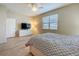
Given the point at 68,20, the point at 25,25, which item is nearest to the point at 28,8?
the point at 25,25

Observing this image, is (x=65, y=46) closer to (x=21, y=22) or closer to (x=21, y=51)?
(x=21, y=51)

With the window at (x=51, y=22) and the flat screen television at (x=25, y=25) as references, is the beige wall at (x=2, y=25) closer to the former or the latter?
the flat screen television at (x=25, y=25)

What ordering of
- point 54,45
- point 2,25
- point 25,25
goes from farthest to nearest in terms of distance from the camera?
point 25,25
point 2,25
point 54,45

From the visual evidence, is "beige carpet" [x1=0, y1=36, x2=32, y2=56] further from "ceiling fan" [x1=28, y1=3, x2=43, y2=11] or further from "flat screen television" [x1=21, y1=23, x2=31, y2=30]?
"ceiling fan" [x1=28, y1=3, x2=43, y2=11]

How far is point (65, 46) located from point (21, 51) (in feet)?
2.12

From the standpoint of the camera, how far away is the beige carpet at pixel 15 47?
54.4 inches

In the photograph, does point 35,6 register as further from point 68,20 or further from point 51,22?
point 68,20

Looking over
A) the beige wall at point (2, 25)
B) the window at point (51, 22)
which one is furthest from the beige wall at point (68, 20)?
the beige wall at point (2, 25)

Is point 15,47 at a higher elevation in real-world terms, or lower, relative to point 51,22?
lower

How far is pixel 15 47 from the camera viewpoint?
1487 mm

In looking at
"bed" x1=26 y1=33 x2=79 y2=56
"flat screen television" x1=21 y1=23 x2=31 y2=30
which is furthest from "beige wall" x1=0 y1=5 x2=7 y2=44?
"bed" x1=26 y1=33 x2=79 y2=56

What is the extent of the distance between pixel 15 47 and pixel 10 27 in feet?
1.03

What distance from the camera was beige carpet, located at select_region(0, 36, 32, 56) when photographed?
138 centimetres

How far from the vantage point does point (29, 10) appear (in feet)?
4.88
